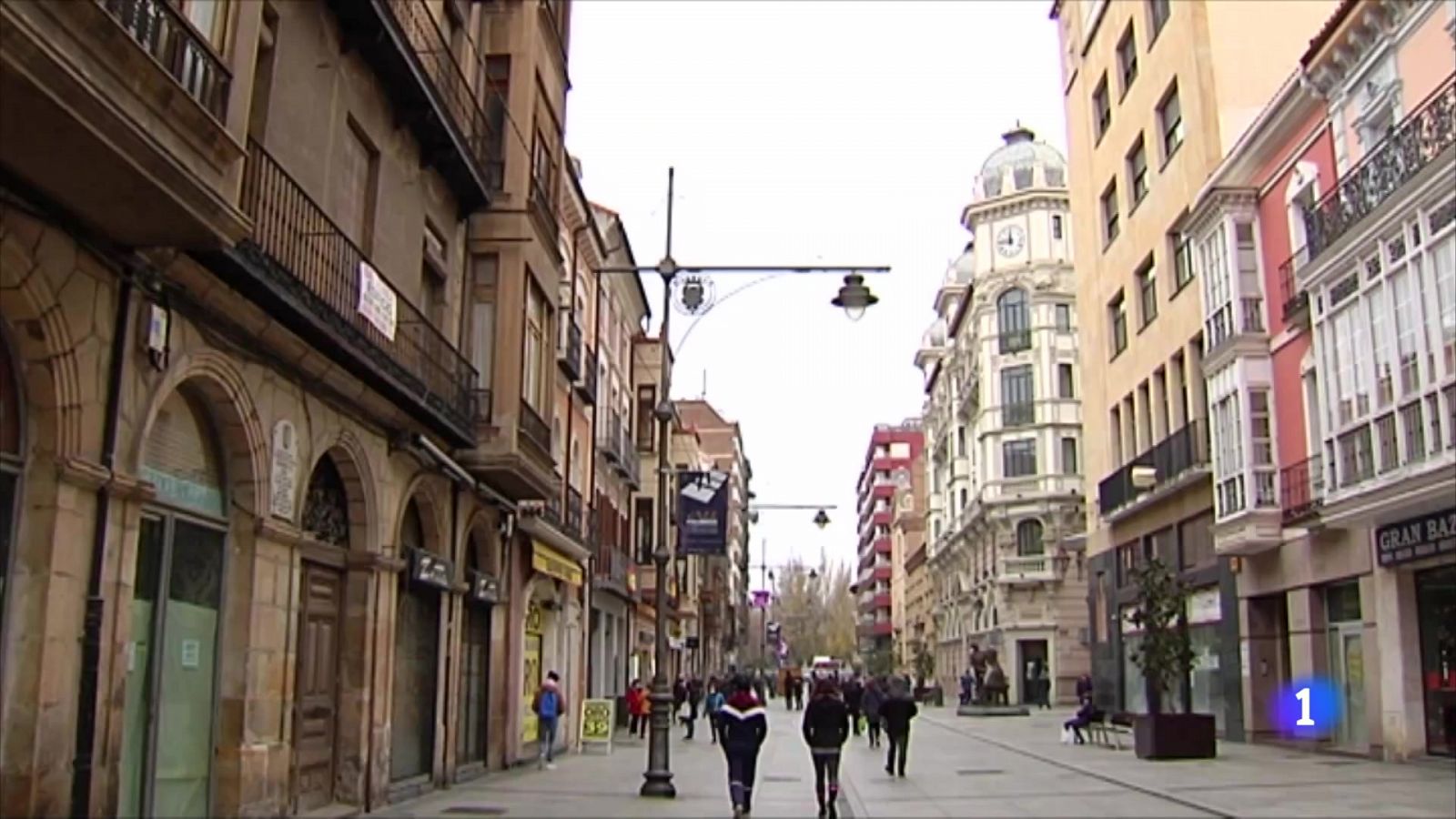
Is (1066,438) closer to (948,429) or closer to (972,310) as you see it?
(972,310)

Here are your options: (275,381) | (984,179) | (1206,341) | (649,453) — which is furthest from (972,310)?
(275,381)

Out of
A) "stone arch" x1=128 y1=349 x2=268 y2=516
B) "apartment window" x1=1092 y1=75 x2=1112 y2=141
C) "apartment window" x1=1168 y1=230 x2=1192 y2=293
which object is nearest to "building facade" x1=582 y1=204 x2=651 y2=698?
"apartment window" x1=1168 y1=230 x2=1192 y2=293

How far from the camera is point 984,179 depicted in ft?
237

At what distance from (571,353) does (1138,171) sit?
16590 millimetres

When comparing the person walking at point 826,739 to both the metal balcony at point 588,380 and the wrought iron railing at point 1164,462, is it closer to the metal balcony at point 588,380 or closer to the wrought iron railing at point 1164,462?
the metal balcony at point 588,380

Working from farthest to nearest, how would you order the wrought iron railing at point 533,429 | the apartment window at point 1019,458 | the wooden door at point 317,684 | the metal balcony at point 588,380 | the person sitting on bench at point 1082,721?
the apartment window at point 1019,458
the metal balcony at point 588,380
the person sitting on bench at point 1082,721
the wrought iron railing at point 533,429
the wooden door at point 317,684

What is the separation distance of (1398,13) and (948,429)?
212ft

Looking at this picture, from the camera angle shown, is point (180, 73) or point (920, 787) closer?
point (180, 73)

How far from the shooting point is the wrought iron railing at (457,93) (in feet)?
53.9

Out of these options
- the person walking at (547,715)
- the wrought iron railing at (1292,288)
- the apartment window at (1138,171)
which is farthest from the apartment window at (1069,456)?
the person walking at (547,715)

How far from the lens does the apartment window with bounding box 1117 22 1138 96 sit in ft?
115

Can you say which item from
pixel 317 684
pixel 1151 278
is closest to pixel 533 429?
pixel 317 684

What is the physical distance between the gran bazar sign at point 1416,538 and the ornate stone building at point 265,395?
44.0 feet

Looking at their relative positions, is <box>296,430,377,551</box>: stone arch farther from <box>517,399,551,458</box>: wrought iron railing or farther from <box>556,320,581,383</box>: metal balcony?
<box>556,320,581,383</box>: metal balcony
